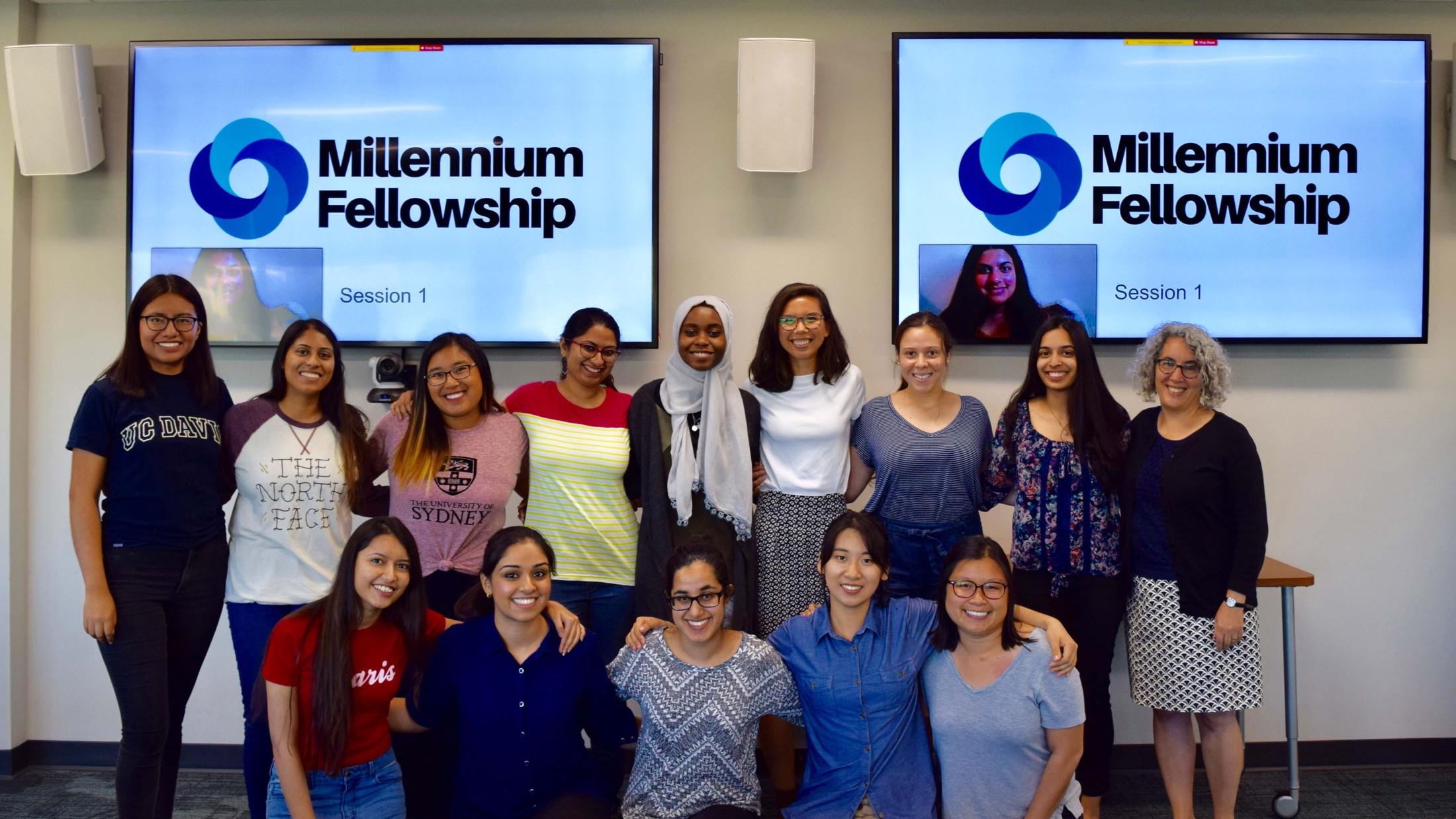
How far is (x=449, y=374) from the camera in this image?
2.66 metres

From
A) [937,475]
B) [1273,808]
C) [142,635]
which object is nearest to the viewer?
[142,635]

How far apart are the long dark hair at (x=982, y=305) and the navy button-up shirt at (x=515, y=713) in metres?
1.81

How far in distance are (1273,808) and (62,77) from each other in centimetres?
469

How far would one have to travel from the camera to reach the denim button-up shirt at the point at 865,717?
7.45ft

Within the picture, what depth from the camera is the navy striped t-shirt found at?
273 cm

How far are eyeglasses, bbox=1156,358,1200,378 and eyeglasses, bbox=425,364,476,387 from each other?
1.91m

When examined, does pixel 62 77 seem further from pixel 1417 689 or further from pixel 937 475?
pixel 1417 689

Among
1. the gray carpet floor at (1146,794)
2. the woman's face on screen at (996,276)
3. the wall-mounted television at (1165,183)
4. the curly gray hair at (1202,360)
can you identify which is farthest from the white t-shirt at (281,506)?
the curly gray hair at (1202,360)

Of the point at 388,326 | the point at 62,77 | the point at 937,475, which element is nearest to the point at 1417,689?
the point at 937,475

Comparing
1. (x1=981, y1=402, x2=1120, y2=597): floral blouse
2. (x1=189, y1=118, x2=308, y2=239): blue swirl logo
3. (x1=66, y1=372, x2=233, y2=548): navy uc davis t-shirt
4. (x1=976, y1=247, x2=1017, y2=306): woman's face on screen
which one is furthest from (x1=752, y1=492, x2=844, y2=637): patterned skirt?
(x1=189, y1=118, x2=308, y2=239): blue swirl logo

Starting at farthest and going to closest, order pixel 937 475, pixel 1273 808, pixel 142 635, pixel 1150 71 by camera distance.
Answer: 1. pixel 1150 71
2. pixel 1273 808
3. pixel 937 475
4. pixel 142 635

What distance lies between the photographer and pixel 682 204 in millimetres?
3539

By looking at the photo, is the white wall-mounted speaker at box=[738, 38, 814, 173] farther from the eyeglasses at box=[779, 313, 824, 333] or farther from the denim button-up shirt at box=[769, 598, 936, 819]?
the denim button-up shirt at box=[769, 598, 936, 819]

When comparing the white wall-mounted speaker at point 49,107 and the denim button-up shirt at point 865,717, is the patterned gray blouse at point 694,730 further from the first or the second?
the white wall-mounted speaker at point 49,107
